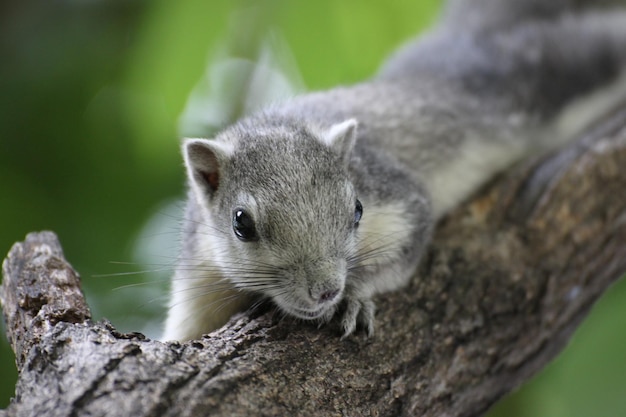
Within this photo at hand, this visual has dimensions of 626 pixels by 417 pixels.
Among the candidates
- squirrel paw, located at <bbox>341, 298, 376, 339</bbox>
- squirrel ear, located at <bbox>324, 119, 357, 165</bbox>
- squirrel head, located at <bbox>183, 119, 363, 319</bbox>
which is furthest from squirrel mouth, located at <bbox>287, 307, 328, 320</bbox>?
squirrel ear, located at <bbox>324, 119, 357, 165</bbox>

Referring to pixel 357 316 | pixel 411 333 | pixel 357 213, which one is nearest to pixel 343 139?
pixel 357 213

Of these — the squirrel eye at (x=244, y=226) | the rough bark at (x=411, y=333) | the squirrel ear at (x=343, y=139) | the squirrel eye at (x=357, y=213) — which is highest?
the squirrel ear at (x=343, y=139)

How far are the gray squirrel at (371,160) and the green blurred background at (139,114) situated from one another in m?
0.53

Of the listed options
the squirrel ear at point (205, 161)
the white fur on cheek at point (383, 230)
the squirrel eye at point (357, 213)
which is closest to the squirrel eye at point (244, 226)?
the squirrel ear at point (205, 161)

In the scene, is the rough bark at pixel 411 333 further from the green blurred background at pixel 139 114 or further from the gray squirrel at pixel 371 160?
the green blurred background at pixel 139 114

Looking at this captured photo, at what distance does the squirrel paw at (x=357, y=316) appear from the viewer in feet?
9.70

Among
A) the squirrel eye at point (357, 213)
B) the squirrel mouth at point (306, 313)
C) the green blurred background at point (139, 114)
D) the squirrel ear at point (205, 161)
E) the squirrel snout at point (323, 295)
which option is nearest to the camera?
the squirrel snout at point (323, 295)

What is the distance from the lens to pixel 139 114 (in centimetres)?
459

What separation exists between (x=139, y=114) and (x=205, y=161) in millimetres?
1465

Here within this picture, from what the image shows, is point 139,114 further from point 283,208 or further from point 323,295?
point 323,295

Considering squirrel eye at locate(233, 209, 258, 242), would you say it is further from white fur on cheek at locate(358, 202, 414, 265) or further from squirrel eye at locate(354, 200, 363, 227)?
white fur on cheek at locate(358, 202, 414, 265)

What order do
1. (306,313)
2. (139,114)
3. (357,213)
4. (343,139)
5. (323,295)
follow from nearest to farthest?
1. (323,295)
2. (306,313)
3. (357,213)
4. (343,139)
5. (139,114)

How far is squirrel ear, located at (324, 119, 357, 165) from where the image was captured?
10.8ft

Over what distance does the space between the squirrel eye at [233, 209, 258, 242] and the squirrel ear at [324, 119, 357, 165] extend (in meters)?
0.56
